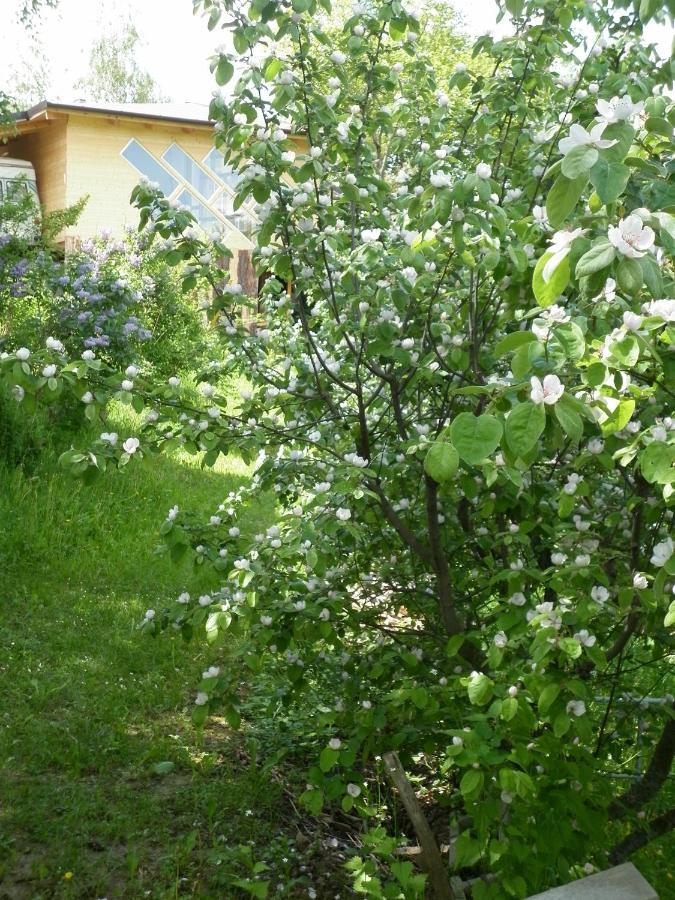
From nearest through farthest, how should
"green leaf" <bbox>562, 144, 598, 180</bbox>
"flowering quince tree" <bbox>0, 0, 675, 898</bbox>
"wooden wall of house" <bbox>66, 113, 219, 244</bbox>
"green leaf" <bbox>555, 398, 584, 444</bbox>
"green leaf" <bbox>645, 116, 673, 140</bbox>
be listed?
1. "green leaf" <bbox>562, 144, 598, 180</bbox>
2. "green leaf" <bbox>555, 398, 584, 444</bbox>
3. "green leaf" <bbox>645, 116, 673, 140</bbox>
4. "flowering quince tree" <bbox>0, 0, 675, 898</bbox>
5. "wooden wall of house" <bbox>66, 113, 219, 244</bbox>

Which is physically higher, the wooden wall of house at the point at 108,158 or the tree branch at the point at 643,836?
the wooden wall of house at the point at 108,158

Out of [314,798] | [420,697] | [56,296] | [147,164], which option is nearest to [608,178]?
[420,697]

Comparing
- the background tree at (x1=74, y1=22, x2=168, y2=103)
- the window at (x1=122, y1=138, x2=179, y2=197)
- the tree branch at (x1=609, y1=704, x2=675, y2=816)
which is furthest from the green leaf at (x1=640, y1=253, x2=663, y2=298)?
the background tree at (x1=74, y1=22, x2=168, y2=103)

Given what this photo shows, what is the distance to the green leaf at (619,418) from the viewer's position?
1.53 meters

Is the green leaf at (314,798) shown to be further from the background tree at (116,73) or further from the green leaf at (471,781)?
the background tree at (116,73)

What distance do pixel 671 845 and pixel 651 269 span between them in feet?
8.73

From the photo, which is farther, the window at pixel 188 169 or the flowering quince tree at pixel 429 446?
the window at pixel 188 169

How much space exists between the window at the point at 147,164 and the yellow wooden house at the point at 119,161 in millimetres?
19

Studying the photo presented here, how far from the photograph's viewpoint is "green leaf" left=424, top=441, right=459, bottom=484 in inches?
53.1

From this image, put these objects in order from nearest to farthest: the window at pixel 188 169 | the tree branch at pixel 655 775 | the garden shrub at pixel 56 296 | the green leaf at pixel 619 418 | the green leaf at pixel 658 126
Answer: the green leaf at pixel 619 418, the green leaf at pixel 658 126, the tree branch at pixel 655 775, the garden shrub at pixel 56 296, the window at pixel 188 169

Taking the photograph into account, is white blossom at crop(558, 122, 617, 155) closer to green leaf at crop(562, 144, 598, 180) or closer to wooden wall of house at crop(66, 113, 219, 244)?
green leaf at crop(562, 144, 598, 180)

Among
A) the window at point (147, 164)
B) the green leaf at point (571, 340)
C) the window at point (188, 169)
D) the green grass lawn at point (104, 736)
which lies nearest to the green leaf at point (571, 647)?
the green leaf at point (571, 340)

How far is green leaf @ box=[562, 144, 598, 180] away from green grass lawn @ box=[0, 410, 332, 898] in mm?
2417

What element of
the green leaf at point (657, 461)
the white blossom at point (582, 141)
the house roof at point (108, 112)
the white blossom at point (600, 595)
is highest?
the house roof at point (108, 112)
